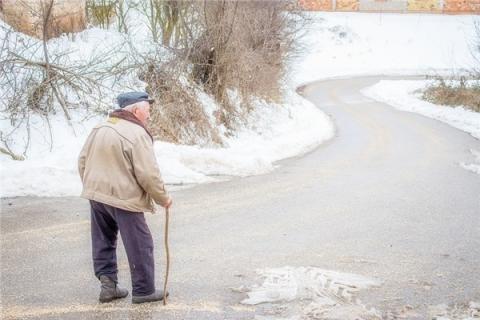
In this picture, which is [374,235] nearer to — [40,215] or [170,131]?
[40,215]

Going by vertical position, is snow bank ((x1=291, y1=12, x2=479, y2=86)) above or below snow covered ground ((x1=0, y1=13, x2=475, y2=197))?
above

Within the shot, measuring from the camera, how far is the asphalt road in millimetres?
5172

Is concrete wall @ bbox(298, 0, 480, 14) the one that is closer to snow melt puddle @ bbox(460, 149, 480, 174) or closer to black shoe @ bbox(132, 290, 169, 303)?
snow melt puddle @ bbox(460, 149, 480, 174)

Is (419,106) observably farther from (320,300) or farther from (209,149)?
(320,300)

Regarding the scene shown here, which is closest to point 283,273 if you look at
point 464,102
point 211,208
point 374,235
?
point 374,235

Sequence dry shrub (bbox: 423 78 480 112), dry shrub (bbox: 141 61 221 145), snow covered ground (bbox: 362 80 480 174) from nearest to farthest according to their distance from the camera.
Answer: dry shrub (bbox: 141 61 221 145)
snow covered ground (bbox: 362 80 480 174)
dry shrub (bbox: 423 78 480 112)

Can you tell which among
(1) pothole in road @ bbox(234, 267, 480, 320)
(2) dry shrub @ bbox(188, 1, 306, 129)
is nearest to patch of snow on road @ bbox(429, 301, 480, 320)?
(1) pothole in road @ bbox(234, 267, 480, 320)

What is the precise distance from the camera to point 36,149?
438 inches

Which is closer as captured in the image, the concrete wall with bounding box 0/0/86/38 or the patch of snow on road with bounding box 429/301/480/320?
the patch of snow on road with bounding box 429/301/480/320

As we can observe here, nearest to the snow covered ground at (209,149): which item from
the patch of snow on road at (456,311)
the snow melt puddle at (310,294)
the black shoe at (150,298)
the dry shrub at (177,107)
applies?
the dry shrub at (177,107)

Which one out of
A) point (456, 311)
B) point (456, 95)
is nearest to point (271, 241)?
point (456, 311)

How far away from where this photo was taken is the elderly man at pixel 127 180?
4.61 meters

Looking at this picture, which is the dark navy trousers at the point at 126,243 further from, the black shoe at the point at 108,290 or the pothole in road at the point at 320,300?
the pothole in road at the point at 320,300

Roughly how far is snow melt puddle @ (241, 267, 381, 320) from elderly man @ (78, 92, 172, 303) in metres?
1.09
